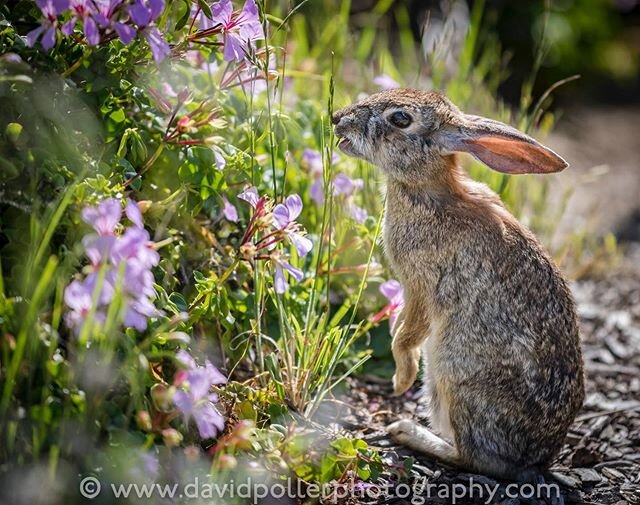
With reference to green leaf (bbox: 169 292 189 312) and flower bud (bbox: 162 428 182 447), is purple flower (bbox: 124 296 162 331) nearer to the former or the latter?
flower bud (bbox: 162 428 182 447)

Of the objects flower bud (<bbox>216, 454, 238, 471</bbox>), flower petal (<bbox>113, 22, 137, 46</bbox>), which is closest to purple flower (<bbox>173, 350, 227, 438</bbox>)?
flower bud (<bbox>216, 454, 238, 471</bbox>)

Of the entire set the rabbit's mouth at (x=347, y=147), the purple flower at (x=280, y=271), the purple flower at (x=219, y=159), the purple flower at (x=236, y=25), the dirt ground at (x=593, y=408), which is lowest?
Answer: the dirt ground at (x=593, y=408)

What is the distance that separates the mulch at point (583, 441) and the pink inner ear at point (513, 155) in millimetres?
1335

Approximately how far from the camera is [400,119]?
4.30 metres

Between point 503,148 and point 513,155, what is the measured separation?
2.3 inches

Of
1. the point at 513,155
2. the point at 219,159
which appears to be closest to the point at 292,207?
the point at 219,159

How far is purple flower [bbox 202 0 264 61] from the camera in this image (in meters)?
3.46

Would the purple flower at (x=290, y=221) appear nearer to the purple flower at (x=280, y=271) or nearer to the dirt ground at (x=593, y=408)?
the purple flower at (x=280, y=271)

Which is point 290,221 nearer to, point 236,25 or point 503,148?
point 236,25

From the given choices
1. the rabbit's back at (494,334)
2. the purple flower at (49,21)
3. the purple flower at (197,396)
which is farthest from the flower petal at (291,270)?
the purple flower at (49,21)

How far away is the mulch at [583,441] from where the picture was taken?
3811 mm

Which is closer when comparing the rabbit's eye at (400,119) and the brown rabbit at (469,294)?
the brown rabbit at (469,294)

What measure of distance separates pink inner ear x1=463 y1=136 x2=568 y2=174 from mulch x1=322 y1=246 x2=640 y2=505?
4.38 ft

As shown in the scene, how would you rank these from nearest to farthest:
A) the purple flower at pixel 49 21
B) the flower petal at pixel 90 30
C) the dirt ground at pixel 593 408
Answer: the purple flower at pixel 49 21 → the flower petal at pixel 90 30 → the dirt ground at pixel 593 408
